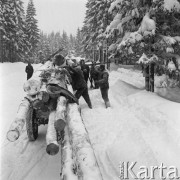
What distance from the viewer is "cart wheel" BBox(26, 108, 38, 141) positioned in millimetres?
6512

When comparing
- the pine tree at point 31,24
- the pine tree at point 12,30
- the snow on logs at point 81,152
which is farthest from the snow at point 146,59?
the pine tree at point 31,24

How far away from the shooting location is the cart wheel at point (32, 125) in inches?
256

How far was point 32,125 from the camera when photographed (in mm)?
6703

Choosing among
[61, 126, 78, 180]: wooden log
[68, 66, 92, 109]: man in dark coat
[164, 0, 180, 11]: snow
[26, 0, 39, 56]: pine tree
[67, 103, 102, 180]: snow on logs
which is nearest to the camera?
[67, 103, 102, 180]: snow on logs

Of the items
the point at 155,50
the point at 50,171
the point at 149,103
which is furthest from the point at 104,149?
the point at 155,50

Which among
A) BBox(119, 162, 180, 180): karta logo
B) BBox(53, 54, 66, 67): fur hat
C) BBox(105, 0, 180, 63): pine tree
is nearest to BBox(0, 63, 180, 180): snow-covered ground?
BBox(119, 162, 180, 180): karta logo

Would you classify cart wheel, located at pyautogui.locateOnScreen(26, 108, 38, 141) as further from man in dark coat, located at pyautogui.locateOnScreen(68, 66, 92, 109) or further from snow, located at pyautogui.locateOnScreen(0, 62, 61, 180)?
man in dark coat, located at pyautogui.locateOnScreen(68, 66, 92, 109)

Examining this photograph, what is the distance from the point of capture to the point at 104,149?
19.7 ft

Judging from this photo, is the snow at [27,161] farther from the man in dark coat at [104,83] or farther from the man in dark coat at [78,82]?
the man in dark coat at [104,83]

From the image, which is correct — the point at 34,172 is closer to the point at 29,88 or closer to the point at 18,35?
the point at 29,88

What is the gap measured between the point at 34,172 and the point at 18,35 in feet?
132

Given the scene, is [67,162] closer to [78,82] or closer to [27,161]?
[27,161]

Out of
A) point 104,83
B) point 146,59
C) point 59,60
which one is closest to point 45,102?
point 59,60

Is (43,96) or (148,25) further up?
(148,25)
